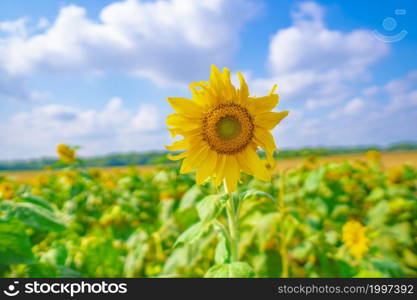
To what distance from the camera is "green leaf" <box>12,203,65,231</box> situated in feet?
4.58

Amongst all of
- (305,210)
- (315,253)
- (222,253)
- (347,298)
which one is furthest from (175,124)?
(305,210)

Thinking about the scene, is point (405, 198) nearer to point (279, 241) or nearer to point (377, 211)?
point (377, 211)

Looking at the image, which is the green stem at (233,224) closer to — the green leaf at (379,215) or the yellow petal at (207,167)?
the yellow petal at (207,167)

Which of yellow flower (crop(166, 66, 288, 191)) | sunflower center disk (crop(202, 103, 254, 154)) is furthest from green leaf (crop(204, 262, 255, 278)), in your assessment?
sunflower center disk (crop(202, 103, 254, 154))

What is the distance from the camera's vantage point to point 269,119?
1.16m

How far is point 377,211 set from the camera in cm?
270

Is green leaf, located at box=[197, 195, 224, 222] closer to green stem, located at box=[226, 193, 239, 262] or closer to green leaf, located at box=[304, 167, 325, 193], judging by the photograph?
green stem, located at box=[226, 193, 239, 262]

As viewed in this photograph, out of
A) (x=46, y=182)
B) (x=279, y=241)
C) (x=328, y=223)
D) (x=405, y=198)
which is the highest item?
(x=46, y=182)

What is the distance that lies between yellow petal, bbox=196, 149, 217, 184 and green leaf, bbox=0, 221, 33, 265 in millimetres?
757

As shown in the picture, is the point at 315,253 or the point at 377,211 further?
the point at 377,211

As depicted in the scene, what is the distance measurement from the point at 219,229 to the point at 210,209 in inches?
7.1

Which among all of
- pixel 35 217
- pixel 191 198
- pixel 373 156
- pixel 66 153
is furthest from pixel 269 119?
pixel 373 156

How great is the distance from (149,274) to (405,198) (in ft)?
7.28

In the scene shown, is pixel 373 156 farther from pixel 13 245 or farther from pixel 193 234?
pixel 13 245
